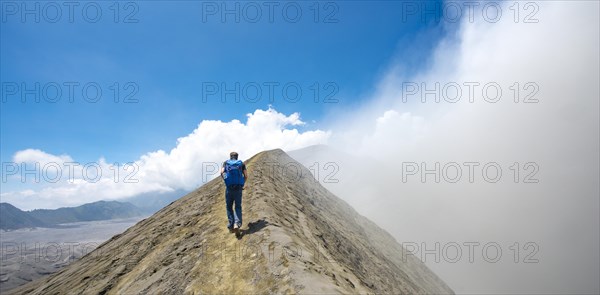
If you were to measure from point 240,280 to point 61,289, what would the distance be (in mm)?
12490

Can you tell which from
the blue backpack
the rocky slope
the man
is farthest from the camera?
the blue backpack

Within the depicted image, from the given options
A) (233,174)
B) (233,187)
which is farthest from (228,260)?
(233,174)

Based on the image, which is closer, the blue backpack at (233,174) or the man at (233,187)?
the man at (233,187)

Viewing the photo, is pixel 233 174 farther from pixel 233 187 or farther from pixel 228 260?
pixel 228 260

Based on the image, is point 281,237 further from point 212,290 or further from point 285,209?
point 285,209

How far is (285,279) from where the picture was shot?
8539 millimetres

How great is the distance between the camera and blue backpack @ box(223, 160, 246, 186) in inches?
492

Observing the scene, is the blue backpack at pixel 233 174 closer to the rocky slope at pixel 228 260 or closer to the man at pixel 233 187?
the man at pixel 233 187

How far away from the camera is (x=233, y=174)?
41.1ft

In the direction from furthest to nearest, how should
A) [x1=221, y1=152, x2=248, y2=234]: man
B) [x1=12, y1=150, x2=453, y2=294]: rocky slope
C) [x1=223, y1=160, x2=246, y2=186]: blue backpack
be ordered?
[x1=223, y1=160, x2=246, y2=186]: blue backpack → [x1=221, y1=152, x2=248, y2=234]: man → [x1=12, y1=150, x2=453, y2=294]: rocky slope

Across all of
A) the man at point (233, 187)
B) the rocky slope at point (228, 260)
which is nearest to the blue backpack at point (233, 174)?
the man at point (233, 187)

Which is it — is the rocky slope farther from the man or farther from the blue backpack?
the blue backpack

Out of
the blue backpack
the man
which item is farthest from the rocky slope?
the blue backpack

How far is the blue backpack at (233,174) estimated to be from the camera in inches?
492
